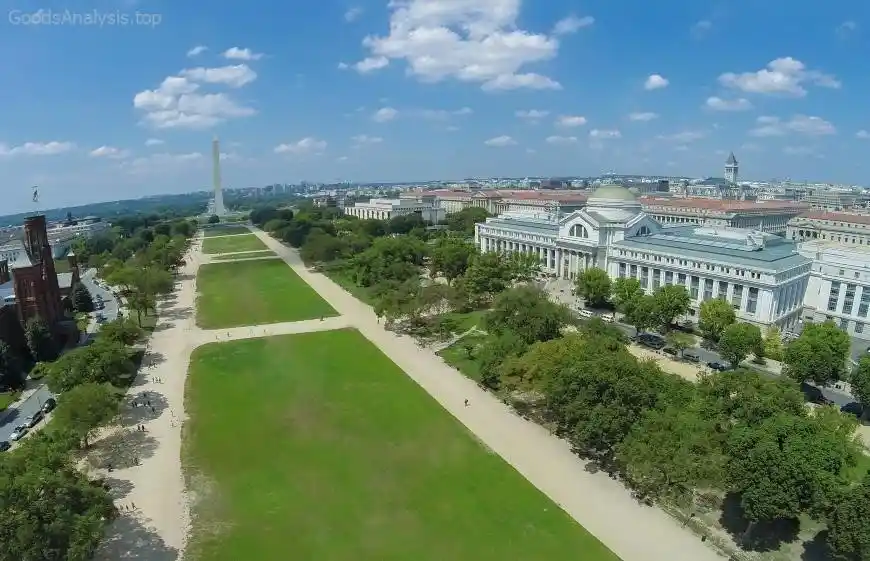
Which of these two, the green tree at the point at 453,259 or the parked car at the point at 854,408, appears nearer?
the parked car at the point at 854,408

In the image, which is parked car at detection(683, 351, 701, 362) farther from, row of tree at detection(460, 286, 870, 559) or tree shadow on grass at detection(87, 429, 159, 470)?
tree shadow on grass at detection(87, 429, 159, 470)

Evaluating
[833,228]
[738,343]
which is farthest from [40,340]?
[833,228]

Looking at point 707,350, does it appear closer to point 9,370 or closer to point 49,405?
point 49,405

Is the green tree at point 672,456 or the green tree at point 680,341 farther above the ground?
the green tree at point 672,456

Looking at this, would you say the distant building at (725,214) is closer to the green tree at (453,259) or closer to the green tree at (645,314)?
the green tree at (453,259)

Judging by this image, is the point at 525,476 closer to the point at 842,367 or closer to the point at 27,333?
the point at 842,367

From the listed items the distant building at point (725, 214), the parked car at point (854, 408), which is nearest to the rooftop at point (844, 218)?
the distant building at point (725, 214)

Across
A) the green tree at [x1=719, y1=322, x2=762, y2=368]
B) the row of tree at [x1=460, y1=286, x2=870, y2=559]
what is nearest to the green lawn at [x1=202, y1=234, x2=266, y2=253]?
the row of tree at [x1=460, y1=286, x2=870, y2=559]
